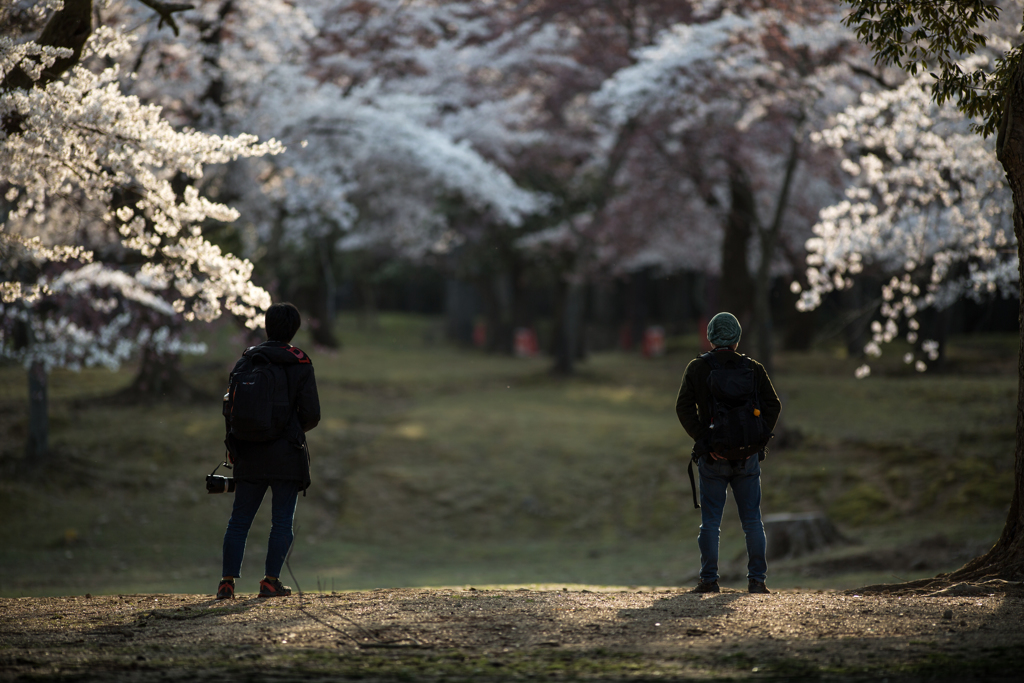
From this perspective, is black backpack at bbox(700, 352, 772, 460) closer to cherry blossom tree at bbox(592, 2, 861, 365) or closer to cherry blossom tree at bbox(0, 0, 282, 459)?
cherry blossom tree at bbox(0, 0, 282, 459)

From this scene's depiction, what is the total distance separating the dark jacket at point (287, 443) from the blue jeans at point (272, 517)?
0.08m

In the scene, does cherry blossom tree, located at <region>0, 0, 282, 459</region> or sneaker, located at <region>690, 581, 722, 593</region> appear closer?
sneaker, located at <region>690, 581, 722, 593</region>

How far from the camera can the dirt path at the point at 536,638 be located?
12.8ft

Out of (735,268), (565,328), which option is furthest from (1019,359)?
(565,328)

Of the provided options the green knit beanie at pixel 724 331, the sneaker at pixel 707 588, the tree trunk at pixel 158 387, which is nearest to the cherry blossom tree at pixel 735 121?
the green knit beanie at pixel 724 331

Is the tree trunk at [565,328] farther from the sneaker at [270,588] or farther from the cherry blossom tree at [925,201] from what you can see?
the sneaker at [270,588]

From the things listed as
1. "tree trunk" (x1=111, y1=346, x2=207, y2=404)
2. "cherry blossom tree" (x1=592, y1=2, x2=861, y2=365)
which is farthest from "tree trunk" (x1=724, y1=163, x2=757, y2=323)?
"tree trunk" (x1=111, y1=346, x2=207, y2=404)

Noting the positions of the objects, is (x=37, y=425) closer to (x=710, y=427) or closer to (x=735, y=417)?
(x=710, y=427)

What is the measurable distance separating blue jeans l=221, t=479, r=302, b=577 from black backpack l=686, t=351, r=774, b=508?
2.45 meters

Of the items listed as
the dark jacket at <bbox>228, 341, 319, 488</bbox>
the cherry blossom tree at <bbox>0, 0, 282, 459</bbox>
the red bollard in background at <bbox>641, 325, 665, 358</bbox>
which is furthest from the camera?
the red bollard in background at <bbox>641, 325, 665, 358</bbox>

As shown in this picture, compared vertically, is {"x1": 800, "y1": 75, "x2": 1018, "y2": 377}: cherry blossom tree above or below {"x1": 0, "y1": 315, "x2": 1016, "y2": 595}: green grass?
above

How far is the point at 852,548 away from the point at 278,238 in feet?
39.9

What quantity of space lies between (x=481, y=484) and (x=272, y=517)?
30.9ft

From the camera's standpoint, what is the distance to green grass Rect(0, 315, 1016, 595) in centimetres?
1138
